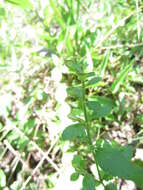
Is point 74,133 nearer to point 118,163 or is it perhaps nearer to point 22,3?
point 118,163

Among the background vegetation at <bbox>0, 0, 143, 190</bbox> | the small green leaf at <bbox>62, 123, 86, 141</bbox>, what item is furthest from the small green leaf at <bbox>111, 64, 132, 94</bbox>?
the small green leaf at <bbox>62, 123, 86, 141</bbox>

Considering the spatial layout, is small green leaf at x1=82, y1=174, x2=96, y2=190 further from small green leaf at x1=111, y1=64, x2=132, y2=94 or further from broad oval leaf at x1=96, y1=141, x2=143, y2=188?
small green leaf at x1=111, y1=64, x2=132, y2=94

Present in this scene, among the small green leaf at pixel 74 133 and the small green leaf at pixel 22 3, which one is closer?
the small green leaf at pixel 74 133

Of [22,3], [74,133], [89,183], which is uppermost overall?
[22,3]

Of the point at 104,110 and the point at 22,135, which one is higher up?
the point at 104,110

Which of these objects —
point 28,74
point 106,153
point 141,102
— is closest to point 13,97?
point 28,74

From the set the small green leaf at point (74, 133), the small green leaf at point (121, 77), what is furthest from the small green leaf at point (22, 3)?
the small green leaf at point (74, 133)

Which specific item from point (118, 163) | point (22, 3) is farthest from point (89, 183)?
point (22, 3)

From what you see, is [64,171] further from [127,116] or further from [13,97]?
[13,97]

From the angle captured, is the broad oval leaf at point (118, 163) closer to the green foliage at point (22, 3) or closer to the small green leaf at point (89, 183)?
the small green leaf at point (89, 183)

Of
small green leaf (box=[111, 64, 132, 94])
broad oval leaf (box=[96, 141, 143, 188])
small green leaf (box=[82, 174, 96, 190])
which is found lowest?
small green leaf (box=[82, 174, 96, 190])

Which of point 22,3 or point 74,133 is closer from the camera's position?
point 74,133
